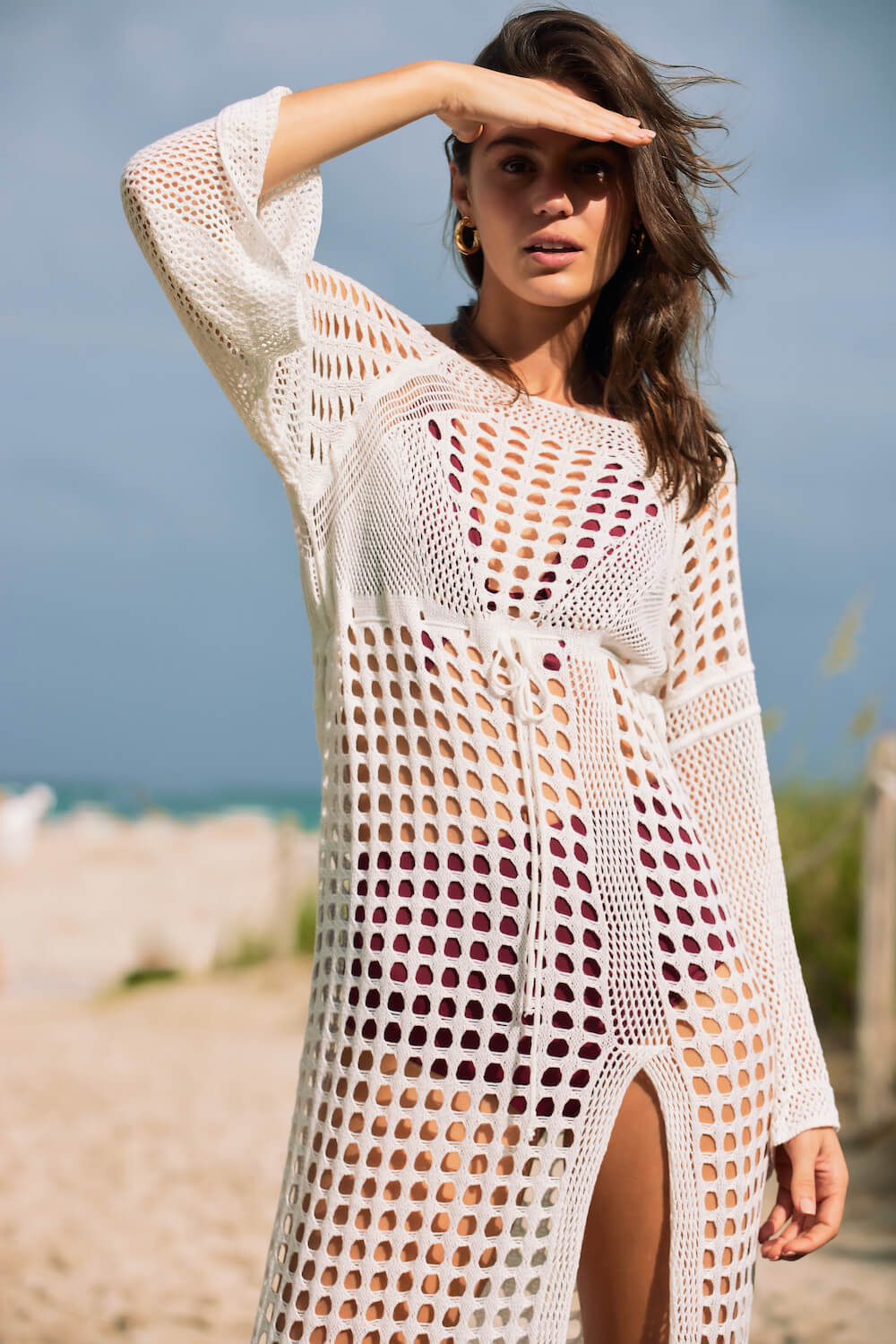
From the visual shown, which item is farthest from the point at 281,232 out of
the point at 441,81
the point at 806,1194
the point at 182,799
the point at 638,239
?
the point at 182,799

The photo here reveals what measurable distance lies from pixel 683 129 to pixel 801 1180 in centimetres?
149

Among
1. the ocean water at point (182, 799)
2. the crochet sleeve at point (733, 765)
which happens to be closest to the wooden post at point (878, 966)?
the crochet sleeve at point (733, 765)

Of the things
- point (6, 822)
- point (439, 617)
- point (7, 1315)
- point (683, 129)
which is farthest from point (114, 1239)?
point (6, 822)

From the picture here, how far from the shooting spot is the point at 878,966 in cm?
512

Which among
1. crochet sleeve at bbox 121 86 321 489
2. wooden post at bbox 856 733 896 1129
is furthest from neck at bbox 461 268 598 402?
wooden post at bbox 856 733 896 1129

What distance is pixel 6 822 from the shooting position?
54.3 ft

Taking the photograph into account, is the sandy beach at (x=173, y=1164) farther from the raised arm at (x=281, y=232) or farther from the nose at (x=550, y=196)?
the nose at (x=550, y=196)

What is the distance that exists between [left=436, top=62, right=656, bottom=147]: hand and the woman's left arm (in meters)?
0.55

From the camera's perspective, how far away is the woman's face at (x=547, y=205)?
1.75 metres

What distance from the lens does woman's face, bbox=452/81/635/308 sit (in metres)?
1.75

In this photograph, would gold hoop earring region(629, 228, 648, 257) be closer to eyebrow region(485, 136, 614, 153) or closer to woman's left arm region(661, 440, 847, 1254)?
eyebrow region(485, 136, 614, 153)

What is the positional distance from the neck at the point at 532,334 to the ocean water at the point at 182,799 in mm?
→ 27043

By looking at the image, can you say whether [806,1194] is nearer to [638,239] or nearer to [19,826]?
[638,239]

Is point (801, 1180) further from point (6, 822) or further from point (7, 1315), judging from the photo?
point (6, 822)
